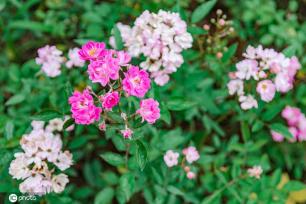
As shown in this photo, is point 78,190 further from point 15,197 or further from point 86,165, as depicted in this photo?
point 15,197

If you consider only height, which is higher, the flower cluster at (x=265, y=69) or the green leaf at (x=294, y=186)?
the flower cluster at (x=265, y=69)

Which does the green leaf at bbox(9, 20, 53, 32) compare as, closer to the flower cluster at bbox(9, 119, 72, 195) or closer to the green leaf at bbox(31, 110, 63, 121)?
the flower cluster at bbox(9, 119, 72, 195)

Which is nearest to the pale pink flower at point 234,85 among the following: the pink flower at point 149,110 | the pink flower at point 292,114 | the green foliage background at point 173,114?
the green foliage background at point 173,114

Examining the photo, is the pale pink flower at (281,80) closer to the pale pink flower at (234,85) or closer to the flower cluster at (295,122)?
the pale pink flower at (234,85)

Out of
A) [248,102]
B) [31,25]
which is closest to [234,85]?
[248,102]

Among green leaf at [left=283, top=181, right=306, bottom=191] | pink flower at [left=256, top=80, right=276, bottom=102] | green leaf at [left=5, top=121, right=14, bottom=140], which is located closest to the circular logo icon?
green leaf at [left=5, top=121, right=14, bottom=140]

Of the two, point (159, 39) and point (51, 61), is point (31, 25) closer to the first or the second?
point (51, 61)
